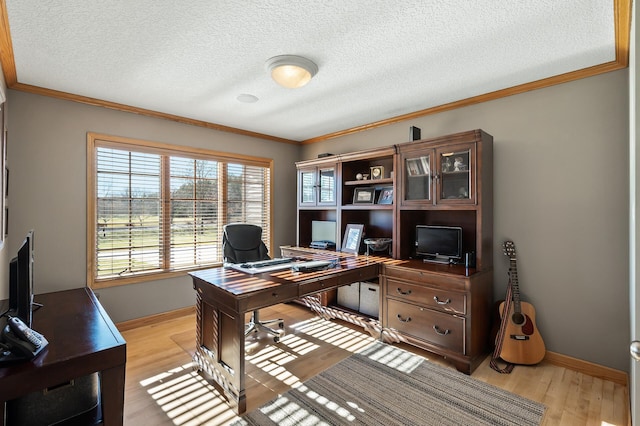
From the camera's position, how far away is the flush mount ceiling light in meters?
2.21

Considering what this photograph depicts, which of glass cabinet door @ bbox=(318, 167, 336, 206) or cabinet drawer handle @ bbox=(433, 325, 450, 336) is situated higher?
glass cabinet door @ bbox=(318, 167, 336, 206)

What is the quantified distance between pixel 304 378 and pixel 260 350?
64cm

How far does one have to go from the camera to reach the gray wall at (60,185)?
110 inches

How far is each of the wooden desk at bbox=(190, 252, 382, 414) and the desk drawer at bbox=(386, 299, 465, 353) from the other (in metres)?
0.60

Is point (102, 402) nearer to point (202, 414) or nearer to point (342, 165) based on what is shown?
point (202, 414)

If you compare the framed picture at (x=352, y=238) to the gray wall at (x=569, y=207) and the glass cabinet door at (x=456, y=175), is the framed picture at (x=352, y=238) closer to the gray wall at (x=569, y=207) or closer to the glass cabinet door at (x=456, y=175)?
the glass cabinet door at (x=456, y=175)

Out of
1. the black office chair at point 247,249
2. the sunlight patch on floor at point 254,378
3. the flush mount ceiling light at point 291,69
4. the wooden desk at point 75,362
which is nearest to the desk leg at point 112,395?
the wooden desk at point 75,362

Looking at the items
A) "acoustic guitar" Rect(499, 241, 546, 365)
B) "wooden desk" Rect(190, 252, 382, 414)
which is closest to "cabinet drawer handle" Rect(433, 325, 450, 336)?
"acoustic guitar" Rect(499, 241, 546, 365)

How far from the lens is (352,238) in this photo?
3.76m

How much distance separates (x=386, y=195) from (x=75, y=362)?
10.0 ft

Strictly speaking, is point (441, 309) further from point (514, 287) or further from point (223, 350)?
point (223, 350)

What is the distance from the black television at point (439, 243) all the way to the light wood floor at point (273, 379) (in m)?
0.92

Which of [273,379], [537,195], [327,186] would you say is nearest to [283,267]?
[273,379]

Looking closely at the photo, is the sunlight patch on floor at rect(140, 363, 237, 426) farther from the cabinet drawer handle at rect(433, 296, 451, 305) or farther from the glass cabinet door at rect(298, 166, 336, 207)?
the glass cabinet door at rect(298, 166, 336, 207)
